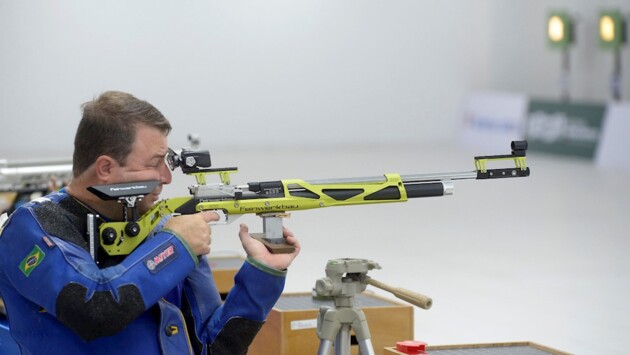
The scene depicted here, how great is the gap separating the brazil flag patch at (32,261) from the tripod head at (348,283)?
79 centimetres

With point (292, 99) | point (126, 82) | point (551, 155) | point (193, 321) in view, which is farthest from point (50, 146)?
point (193, 321)

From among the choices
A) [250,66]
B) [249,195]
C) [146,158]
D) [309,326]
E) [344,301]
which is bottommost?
[309,326]

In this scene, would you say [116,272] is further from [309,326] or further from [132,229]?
[309,326]

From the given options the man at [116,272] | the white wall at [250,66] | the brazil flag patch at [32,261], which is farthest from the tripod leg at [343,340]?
the white wall at [250,66]

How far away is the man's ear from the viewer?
2745mm

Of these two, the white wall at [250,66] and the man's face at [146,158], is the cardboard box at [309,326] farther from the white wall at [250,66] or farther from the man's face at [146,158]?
the white wall at [250,66]

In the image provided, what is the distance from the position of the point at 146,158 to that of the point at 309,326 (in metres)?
1.44

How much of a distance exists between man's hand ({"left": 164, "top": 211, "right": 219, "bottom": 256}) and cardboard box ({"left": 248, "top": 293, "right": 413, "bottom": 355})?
4.37 feet

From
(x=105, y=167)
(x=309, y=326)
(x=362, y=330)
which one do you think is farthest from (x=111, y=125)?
(x=309, y=326)

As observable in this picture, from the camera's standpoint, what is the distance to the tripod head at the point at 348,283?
120 inches

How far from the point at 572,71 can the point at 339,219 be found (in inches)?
329

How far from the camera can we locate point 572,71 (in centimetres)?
1680

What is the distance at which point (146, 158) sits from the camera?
9.11 feet

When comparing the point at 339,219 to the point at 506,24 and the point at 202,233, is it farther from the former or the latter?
the point at 506,24
